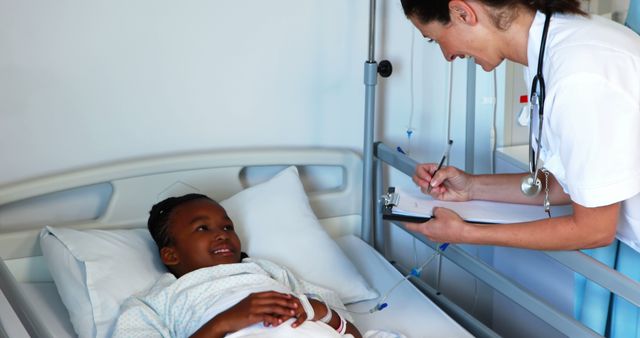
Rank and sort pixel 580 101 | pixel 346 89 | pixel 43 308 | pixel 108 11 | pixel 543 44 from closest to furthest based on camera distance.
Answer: pixel 580 101
pixel 543 44
pixel 43 308
pixel 108 11
pixel 346 89

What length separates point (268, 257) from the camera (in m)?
Answer: 2.43

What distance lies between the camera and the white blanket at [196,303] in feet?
6.38

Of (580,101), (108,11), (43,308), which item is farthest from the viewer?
(108,11)

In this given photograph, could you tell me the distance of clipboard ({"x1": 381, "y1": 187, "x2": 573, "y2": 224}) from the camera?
6.52ft

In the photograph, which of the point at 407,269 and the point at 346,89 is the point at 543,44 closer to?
the point at 346,89

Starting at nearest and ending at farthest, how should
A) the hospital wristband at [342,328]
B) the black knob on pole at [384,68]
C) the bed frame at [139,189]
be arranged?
the hospital wristband at [342,328] < the bed frame at [139,189] < the black knob on pole at [384,68]

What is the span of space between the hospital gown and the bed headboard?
0.41 metres

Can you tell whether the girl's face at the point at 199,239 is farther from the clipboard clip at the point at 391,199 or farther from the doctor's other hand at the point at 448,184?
the doctor's other hand at the point at 448,184

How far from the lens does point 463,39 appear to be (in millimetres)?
1772

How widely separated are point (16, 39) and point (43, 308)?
0.74 meters

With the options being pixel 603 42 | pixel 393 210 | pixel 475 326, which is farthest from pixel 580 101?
pixel 475 326

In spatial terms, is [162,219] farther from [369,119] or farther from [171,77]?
[369,119]

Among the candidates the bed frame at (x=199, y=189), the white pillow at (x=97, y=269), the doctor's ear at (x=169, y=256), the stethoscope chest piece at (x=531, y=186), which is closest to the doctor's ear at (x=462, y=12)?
the stethoscope chest piece at (x=531, y=186)

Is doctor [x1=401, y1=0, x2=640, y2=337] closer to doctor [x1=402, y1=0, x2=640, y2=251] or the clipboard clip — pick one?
doctor [x1=402, y1=0, x2=640, y2=251]
